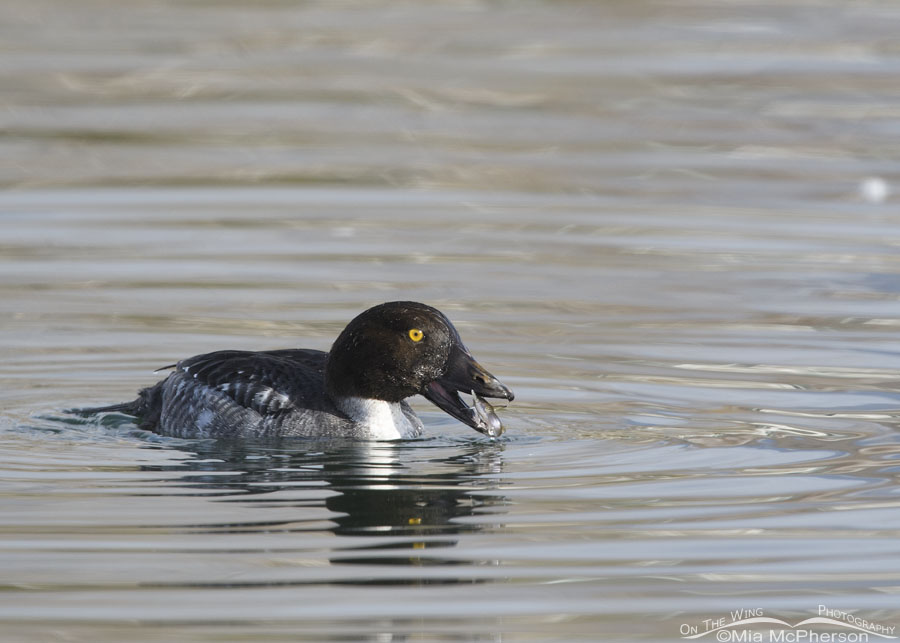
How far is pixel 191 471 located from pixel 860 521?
10.8 ft

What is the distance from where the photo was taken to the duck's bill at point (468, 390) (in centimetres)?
993

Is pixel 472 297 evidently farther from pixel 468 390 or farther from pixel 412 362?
pixel 468 390

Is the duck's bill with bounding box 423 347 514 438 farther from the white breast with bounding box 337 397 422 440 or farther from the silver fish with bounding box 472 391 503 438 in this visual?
the white breast with bounding box 337 397 422 440

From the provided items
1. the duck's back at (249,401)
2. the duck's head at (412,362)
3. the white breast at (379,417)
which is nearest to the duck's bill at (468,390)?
the duck's head at (412,362)

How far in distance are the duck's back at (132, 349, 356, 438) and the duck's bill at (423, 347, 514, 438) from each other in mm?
567

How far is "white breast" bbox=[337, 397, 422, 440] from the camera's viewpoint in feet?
33.8

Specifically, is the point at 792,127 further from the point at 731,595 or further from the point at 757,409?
the point at 731,595

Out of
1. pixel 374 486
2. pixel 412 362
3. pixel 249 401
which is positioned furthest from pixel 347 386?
pixel 374 486

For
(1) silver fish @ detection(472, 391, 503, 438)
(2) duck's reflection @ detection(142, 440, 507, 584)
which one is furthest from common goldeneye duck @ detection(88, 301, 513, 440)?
(2) duck's reflection @ detection(142, 440, 507, 584)

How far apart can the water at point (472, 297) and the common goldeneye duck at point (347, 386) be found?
23 cm

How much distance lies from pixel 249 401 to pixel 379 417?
72 centimetres

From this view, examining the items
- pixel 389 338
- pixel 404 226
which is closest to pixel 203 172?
pixel 404 226

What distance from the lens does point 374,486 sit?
366 inches

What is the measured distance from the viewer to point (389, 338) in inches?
400
